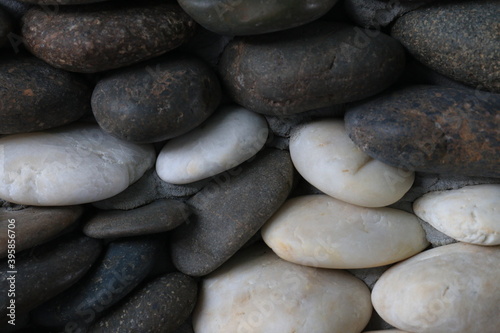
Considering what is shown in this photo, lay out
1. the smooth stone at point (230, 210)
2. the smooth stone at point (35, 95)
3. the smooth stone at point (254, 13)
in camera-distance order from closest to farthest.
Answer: the smooth stone at point (254, 13) → the smooth stone at point (35, 95) → the smooth stone at point (230, 210)

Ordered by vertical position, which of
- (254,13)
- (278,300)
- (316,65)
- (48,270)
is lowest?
(278,300)

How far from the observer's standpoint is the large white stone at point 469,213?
1.05m

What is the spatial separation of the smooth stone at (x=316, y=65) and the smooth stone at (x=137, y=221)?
0.33 m

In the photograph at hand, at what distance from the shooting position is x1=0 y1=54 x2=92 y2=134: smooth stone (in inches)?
42.4

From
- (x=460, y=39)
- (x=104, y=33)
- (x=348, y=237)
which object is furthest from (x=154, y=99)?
(x=460, y=39)

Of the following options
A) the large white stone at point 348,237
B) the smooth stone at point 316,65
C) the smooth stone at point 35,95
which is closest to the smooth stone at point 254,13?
the smooth stone at point 316,65

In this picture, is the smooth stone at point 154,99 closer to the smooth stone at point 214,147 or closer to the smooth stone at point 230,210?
the smooth stone at point 214,147

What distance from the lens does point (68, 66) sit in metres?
1.08

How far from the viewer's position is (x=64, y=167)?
112 cm

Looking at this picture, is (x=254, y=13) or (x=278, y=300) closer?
(x=254, y=13)

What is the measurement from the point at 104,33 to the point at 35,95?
0.22 m

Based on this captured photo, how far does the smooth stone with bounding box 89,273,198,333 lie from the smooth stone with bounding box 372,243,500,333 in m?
0.47

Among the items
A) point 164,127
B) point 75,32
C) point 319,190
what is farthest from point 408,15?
point 75,32

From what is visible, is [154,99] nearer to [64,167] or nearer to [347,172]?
[64,167]
